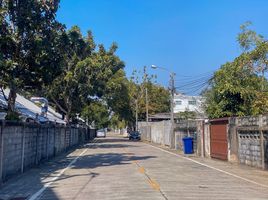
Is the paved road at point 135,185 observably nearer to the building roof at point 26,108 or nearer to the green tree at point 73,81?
the building roof at point 26,108

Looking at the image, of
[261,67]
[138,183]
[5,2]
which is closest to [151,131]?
[261,67]

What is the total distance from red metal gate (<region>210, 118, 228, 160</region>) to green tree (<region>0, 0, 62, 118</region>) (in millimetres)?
10434

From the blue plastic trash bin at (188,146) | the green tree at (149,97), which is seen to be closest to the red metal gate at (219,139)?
the blue plastic trash bin at (188,146)

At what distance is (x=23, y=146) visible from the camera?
19500mm

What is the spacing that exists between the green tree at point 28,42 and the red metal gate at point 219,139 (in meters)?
10.4

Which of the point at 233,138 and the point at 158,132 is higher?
the point at 158,132

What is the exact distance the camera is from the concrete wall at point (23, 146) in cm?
1596

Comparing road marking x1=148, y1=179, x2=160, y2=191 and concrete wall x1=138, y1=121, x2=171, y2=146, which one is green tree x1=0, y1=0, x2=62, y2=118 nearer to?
road marking x1=148, y1=179, x2=160, y2=191

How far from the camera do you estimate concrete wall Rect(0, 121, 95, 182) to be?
628 inches

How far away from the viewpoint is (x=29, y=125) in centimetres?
2061

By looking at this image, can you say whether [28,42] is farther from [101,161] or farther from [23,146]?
[101,161]

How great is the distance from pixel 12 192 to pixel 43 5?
10.0m

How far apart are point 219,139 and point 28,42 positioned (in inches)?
504

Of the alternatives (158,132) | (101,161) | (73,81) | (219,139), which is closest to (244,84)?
(219,139)
